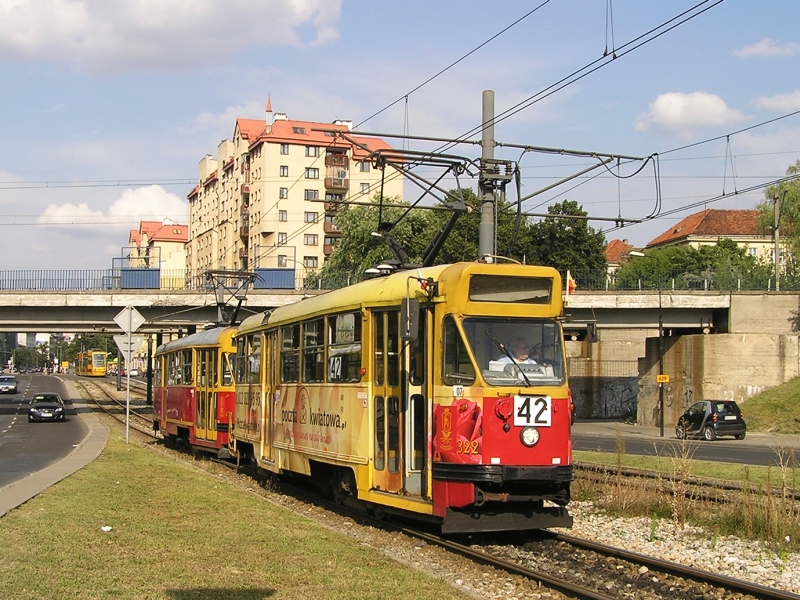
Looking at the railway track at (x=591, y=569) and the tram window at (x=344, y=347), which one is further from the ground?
the tram window at (x=344, y=347)

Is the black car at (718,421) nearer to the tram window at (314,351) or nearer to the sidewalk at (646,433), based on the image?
the sidewalk at (646,433)

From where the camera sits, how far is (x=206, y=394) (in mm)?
24250

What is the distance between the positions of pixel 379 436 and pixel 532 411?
208 centimetres

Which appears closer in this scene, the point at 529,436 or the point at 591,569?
the point at 591,569

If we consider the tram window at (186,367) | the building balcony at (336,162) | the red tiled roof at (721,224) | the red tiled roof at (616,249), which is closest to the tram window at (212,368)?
the tram window at (186,367)

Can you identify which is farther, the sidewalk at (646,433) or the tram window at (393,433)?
the sidewalk at (646,433)

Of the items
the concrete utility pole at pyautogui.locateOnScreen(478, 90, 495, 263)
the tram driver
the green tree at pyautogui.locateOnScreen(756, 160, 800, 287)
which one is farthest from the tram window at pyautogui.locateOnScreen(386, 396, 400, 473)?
the green tree at pyautogui.locateOnScreen(756, 160, 800, 287)

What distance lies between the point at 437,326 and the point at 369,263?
174 feet

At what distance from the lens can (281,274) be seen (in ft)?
181

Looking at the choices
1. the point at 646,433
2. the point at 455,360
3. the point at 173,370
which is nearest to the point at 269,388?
the point at 455,360

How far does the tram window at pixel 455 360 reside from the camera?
431 inches

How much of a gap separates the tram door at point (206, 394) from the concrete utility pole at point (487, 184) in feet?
25.0

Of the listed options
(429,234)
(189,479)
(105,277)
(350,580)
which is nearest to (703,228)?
(429,234)

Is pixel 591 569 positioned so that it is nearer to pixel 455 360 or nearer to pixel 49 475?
pixel 455 360
